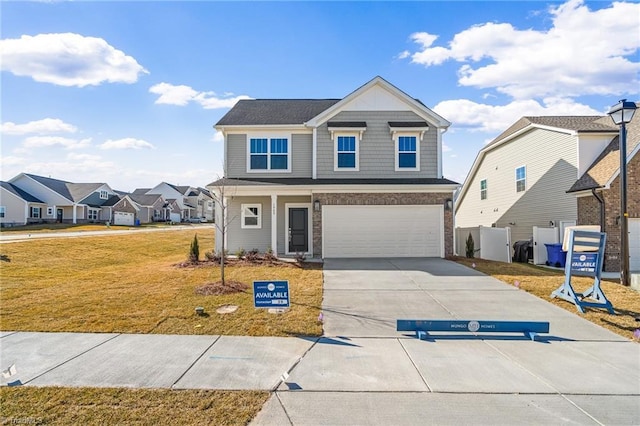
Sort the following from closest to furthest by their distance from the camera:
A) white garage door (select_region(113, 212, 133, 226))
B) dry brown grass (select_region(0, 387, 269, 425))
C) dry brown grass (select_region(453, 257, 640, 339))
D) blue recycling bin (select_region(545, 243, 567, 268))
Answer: dry brown grass (select_region(0, 387, 269, 425)), dry brown grass (select_region(453, 257, 640, 339)), blue recycling bin (select_region(545, 243, 567, 268)), white garage door (select_region(113, 212, 133, 226))

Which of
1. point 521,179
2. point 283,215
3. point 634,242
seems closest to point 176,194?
point 283,215

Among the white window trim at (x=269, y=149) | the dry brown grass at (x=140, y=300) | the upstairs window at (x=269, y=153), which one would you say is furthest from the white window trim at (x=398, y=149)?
the dry brown grass at (x=140, y=300)

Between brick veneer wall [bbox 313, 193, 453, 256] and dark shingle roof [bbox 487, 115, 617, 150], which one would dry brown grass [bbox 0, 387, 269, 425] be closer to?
brick veneer wall [bbox 313, 193, 453, 256]

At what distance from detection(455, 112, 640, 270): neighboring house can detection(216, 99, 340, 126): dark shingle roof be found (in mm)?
10498

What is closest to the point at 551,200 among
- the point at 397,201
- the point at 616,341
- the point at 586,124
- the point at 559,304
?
the point at 586,124

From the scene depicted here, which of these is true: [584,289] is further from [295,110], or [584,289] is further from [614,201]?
[295,110]

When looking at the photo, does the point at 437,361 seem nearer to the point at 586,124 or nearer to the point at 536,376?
the point at 536,376

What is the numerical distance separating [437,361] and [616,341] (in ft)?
11.3

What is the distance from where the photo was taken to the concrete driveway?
3697 millimetres

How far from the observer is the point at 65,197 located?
149ft

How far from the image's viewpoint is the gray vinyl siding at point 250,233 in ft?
52.9

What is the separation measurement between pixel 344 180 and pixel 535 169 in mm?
10048

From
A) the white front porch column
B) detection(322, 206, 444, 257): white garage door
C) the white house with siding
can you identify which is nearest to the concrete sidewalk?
detection(322, 206, 444, 257): white garage door

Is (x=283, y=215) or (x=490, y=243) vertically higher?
(x=283, y=215)
